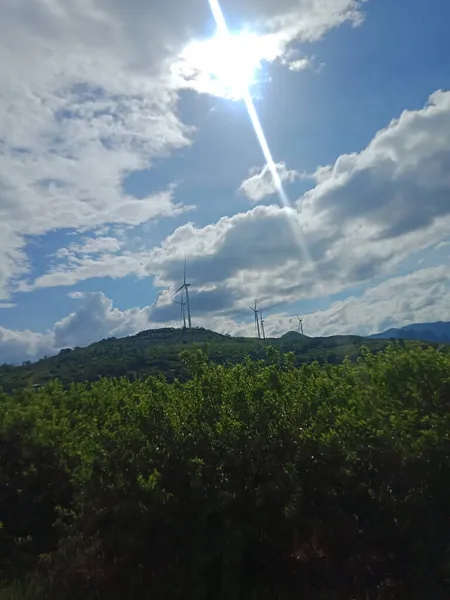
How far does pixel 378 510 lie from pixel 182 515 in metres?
2.73

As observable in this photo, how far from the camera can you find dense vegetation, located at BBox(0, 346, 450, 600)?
25.8 ft

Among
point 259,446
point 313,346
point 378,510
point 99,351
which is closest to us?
point 378,510

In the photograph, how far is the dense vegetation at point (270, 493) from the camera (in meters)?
7.87

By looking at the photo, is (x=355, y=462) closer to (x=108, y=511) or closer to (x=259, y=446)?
(x=259, y=446)

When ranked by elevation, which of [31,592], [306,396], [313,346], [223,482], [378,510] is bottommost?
[31,592]

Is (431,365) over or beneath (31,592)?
over

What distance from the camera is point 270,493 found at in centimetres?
→ 808

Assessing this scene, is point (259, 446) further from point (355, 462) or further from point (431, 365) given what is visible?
point (431, 365)

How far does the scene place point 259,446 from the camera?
8.48 meters

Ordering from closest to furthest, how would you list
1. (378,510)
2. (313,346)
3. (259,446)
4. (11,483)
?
(378,510) < (259,446) < (11,483) < (313,346)

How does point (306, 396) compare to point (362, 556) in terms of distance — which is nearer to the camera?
point (362, 556)

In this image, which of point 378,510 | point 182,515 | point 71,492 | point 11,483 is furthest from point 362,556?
point 11,483

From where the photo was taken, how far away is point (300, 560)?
8.36m

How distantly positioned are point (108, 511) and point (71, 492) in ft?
8.53
